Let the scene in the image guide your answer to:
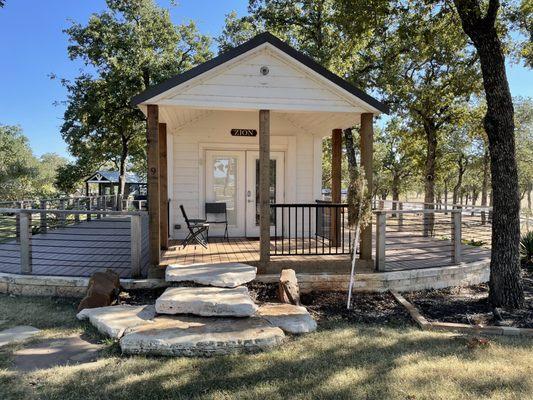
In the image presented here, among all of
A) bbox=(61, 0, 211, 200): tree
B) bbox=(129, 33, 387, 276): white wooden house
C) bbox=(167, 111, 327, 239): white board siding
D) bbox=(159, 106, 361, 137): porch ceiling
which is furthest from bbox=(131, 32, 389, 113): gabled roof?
bbox=(61, 0, 211, 200): tree

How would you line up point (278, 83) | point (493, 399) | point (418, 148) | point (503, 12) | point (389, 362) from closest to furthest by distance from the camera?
1. point (493, 399)
2. point (389, 362)
3. point (278, 83)
4. point (503, 12)
5. point (418, 148)

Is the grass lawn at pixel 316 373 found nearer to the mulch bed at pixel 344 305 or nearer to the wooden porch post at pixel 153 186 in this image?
the mulch bed at pixel 344 305

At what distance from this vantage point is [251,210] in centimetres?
920

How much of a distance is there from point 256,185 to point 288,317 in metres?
4.54

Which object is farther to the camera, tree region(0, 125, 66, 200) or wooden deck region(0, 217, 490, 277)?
tree region(0, 125, 66, 200)

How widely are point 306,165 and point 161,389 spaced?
678 centimetres

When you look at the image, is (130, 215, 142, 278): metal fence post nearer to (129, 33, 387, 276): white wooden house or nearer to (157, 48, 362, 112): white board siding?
(129, 33, 387, 276): white wooden house

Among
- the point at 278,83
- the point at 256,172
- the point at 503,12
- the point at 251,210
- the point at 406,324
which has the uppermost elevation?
the point at 503,12

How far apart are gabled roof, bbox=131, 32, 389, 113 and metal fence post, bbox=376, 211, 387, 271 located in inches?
68.4

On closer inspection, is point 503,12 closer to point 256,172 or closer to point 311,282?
point 256,172

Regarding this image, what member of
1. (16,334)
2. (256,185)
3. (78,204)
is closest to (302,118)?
(256,185)

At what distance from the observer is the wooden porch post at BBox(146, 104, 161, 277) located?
19.7 feet

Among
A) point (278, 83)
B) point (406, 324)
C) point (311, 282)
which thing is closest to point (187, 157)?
point (278, 83)

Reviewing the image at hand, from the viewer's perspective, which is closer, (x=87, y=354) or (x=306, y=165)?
(x=87, y=354)
